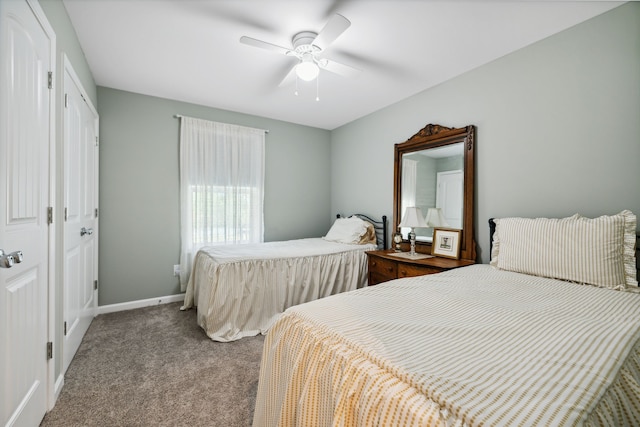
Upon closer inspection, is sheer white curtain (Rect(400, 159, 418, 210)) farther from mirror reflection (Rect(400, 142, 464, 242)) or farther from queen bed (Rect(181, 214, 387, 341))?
queen bed (Rect(181, 214, 387, 341))

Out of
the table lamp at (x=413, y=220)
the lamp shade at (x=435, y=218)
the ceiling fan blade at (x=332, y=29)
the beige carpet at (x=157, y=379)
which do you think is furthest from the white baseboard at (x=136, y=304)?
the ceiling fan blade at (x=332, y=29)

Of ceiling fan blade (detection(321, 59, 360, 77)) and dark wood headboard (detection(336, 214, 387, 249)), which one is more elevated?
ceiling fan blade (detection(321, 59, 360, 77))

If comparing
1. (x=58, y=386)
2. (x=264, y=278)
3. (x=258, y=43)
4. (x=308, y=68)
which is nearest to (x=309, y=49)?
(x=308, y=68)

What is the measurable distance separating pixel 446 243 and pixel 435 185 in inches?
24.6

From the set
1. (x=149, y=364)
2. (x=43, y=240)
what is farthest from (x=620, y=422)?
(x=149, y=364)

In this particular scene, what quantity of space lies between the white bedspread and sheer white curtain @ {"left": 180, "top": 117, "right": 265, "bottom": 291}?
0.51 meters

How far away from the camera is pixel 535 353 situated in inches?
34.8

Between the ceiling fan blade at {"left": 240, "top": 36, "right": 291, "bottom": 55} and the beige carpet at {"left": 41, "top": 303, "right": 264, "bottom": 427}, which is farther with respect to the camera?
the ceiling fan blade at {"left": 240, "top": 36, "right": 291, "bottom": 55}

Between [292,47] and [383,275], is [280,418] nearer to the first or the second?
[383,275]

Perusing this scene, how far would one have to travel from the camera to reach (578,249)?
170 cm

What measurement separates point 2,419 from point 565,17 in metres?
3.74

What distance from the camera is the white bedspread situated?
2.53 m

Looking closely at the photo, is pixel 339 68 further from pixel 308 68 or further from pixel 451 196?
pixel 451 196

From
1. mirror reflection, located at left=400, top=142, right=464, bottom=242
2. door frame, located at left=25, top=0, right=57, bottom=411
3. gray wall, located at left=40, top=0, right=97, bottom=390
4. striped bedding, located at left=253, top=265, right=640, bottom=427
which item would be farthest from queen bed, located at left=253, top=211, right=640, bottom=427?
gray wall, located at left=40, top=0, right=97, bottom=390
